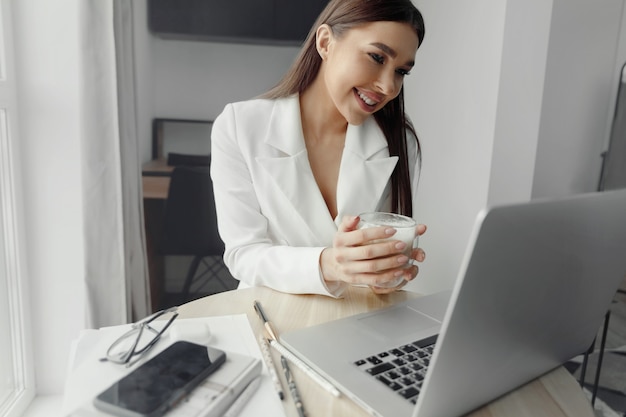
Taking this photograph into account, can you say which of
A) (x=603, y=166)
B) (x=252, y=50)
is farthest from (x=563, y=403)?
(x=252, y=50)

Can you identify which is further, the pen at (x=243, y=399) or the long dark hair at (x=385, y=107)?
the long dark hair at (x=385, y=107)

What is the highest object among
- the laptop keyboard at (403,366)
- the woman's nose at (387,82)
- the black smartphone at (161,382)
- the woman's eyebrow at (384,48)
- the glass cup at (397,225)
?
the woman's eyebrow at (384,48)

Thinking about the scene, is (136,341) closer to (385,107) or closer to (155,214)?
(385,107)

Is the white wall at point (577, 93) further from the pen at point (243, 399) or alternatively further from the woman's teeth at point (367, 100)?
the pen at point (243, 399)

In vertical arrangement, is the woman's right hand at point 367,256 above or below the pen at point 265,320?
above

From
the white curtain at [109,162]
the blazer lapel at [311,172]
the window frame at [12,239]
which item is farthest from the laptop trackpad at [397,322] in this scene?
the window frame at [12,239]

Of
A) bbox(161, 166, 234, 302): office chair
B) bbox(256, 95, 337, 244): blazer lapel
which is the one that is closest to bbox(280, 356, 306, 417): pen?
bbox(256, 95, 337, 244): blazer lapel

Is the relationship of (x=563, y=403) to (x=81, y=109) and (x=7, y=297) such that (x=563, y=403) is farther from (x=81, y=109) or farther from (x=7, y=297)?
(x=7, y=297)

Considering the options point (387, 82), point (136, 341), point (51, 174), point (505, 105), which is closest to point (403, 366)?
point (136, 341)

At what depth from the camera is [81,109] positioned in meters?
1.54

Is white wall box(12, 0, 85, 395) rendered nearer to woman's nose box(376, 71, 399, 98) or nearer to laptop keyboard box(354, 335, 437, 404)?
woman's nose box(376, 71, 399, 98)

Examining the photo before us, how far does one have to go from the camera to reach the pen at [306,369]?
1.66ft

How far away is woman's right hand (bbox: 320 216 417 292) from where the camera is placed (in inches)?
25.2

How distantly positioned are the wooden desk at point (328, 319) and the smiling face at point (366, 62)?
1.37 feet
